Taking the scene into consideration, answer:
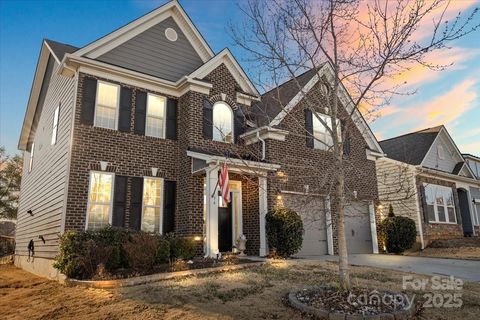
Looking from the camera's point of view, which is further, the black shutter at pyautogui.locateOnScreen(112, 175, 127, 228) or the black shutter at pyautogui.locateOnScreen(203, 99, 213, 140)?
the black shutter at pyautogui.locateOnScreen(203, 99, 213, 140)

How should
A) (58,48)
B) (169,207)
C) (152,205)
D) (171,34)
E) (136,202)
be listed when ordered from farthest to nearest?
1. (171,34)
2. (58,48)
3. (169,207)
4. (152,205)
5. (136,202)

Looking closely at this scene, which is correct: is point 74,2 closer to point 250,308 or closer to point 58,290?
point 58,290

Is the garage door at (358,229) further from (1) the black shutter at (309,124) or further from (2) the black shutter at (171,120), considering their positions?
(2) the black shutter at (171,120)

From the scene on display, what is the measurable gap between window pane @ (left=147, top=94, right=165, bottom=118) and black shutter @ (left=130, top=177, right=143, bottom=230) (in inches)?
101

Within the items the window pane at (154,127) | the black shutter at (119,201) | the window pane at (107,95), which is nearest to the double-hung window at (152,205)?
the black shutter at (119,201)

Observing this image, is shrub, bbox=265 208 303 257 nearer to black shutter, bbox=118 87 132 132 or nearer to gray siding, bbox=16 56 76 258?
black shutter, bbox=118 87 132 132

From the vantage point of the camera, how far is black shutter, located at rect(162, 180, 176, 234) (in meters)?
12.0

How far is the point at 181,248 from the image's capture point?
1010 centimetres

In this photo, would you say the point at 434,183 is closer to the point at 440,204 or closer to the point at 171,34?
the point at 440,204

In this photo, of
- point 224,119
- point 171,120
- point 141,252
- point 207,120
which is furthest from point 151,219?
point 224,119

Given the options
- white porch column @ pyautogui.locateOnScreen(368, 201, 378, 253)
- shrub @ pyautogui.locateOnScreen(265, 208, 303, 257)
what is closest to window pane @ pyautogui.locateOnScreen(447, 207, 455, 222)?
white porch column @ pyautogui.locateOnScreen(368, 201, 378, 253)

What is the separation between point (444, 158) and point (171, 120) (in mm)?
18191

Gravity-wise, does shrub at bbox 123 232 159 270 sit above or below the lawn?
above

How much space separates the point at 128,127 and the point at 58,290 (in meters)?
5.73
